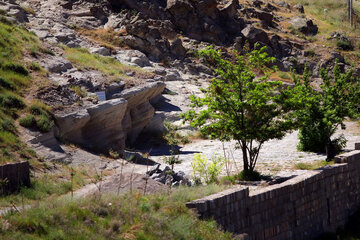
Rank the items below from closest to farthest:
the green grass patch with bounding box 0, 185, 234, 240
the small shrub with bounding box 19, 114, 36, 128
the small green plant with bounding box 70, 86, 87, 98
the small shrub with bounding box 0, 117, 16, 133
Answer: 1. the green grass patch with bounding box 0, 185, 234, 240
2. the small shrub with bounding box 0, 117, 16, 133
3. the small shrub with bounding box 19, 114, 36, 128
4. the small green plant with bounding box 70, 86, 87, 98

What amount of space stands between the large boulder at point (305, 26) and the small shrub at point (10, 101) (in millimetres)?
43019

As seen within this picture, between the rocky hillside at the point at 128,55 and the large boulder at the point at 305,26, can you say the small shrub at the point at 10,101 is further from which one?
the large boulder at the point at 305,26

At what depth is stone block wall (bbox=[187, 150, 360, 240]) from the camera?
9.99 meters

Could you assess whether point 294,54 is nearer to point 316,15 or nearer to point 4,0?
point 316,15

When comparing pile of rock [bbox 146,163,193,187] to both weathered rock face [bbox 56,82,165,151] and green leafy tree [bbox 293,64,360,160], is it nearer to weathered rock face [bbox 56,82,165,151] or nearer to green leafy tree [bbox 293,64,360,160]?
weathered rock face [bbox 56,82,165,151]

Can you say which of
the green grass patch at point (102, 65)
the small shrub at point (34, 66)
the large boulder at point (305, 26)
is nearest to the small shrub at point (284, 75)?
the large boulder at point (305, 26)

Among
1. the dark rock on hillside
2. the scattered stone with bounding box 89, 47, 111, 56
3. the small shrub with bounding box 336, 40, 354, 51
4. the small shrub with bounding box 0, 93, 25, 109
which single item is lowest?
the small shrub with bounding box 0, 93, 25, 109

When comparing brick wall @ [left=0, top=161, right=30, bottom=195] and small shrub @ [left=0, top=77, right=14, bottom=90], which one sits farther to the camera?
small shrub @ [left=0, top=77, right=14, bottom=90]

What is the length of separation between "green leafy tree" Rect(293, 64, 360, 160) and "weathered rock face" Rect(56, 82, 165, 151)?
7.92 meters

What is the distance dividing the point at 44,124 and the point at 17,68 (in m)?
4.56

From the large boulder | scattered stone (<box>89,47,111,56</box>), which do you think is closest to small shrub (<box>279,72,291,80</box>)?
the large boulder

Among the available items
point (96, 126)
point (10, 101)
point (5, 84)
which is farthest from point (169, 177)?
point (5, 84)

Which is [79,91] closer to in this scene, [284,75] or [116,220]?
[116,220]

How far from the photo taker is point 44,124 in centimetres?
1753
